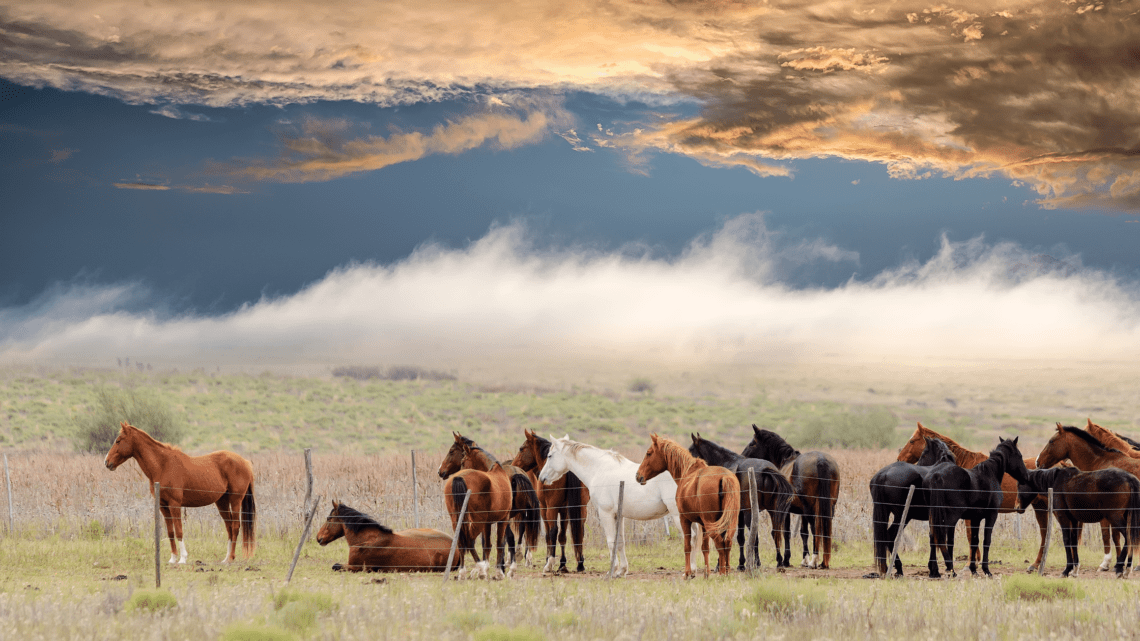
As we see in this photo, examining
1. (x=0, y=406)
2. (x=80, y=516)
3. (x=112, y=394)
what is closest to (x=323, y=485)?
(x=80, y=516)

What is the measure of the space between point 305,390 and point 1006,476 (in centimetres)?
5932

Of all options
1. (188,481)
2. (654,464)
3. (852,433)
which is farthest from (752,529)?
(852,433)

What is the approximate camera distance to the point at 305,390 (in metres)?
66.9

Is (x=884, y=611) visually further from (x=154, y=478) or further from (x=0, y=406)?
(x=0, y=406)

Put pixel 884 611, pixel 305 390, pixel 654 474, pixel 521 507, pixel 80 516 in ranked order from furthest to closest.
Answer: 1. pixel 305 390
2. pixel 80 516
3. pixel 521 507
4. pixel 654 474
5. pixel 884 611

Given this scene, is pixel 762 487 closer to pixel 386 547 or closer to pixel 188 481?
pixel 386 547

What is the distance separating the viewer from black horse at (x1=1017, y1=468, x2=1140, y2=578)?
12.4 m

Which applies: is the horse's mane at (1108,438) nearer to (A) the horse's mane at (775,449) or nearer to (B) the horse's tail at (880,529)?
(B) the horse's tail at (880,529)

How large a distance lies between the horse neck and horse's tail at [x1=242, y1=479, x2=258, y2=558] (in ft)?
4.57

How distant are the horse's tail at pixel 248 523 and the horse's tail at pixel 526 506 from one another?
4.41 m

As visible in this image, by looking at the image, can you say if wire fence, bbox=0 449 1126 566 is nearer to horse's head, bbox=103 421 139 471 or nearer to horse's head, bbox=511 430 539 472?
horse's head, bbox=511 430 539 472

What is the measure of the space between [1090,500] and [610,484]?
6793 millimetres

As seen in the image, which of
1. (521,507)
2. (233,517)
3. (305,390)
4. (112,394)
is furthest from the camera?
(305,390)

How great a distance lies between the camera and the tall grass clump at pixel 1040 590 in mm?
9953
